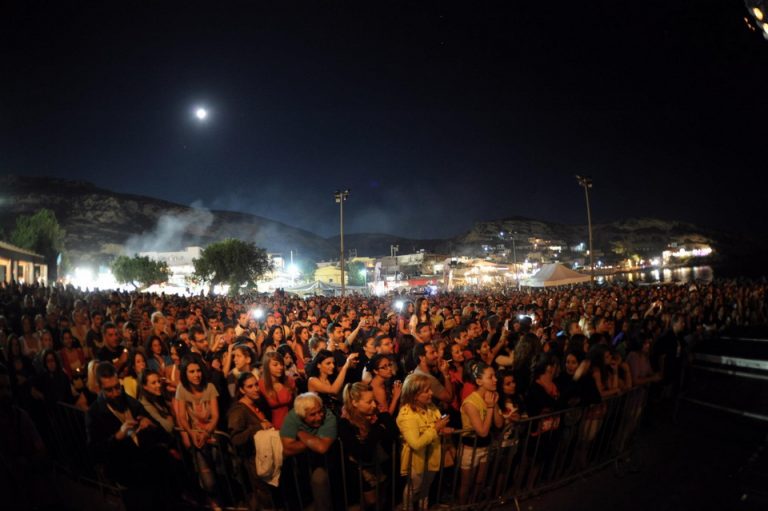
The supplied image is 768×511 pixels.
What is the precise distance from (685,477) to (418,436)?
3.43 meters

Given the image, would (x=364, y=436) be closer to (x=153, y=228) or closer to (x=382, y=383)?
(x=382, y=383)

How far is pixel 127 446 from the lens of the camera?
330cm

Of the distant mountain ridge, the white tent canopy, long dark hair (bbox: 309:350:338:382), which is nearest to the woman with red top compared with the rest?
long dark hair (bbox: 309:350:338:382)

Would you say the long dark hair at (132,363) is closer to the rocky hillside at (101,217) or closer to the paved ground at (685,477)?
the paved ground at (685,477)

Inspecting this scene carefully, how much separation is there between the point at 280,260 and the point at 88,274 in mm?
39808

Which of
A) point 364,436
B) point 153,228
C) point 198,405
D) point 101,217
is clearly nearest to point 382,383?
point 364,436

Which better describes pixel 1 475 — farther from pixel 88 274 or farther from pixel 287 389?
pixel 88 274

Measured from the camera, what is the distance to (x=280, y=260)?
102 meters

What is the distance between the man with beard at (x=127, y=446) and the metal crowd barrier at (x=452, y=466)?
537 millimetres

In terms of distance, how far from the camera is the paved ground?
416cm

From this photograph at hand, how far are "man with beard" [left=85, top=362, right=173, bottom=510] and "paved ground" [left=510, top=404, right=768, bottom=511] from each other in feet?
10.7

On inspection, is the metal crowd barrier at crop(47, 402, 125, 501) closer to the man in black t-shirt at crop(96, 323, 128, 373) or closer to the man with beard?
the man with beard

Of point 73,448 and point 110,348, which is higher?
point 110,348

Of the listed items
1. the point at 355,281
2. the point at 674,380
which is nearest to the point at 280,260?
the point at 355,281
